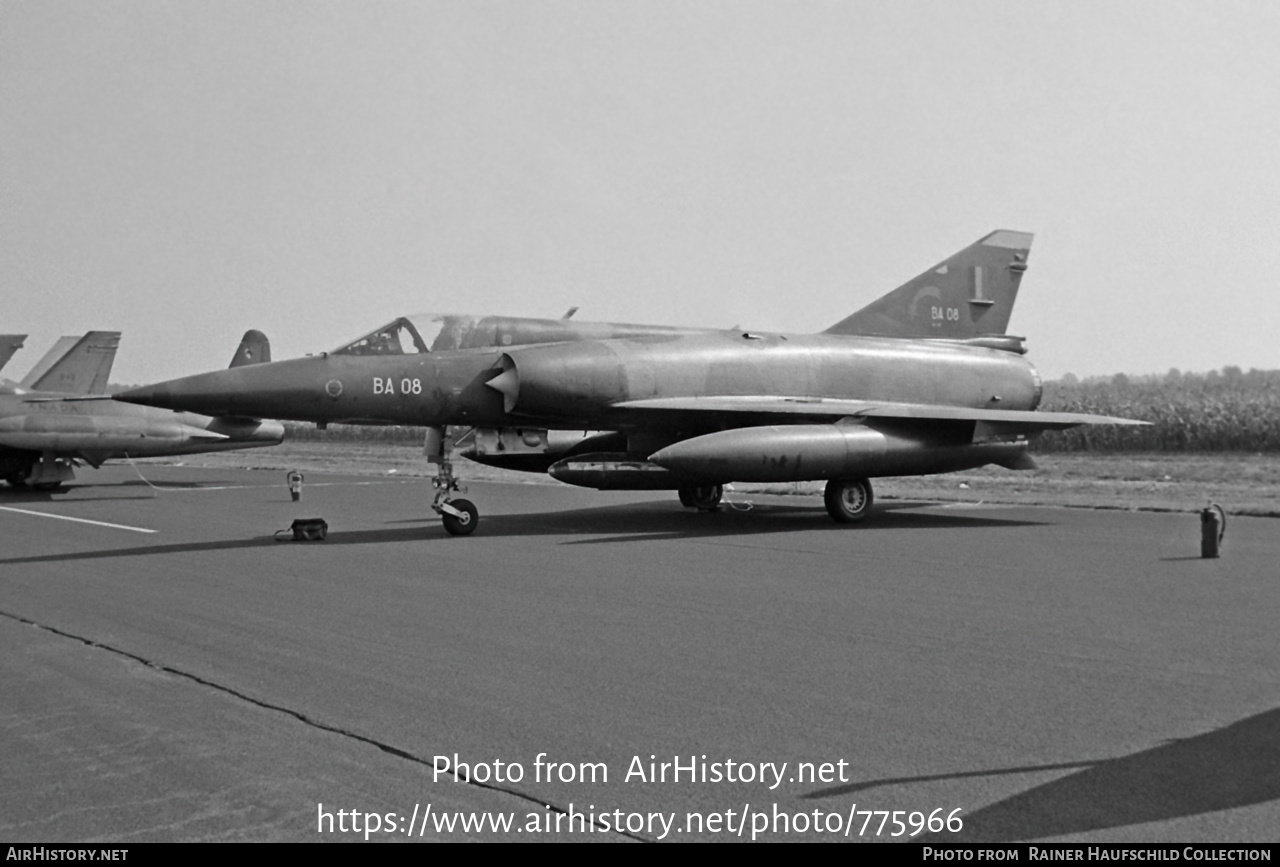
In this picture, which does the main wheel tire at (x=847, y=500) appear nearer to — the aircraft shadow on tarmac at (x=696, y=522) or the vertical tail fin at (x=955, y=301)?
the aircraft shadow on tarmac at (x=696, y=522)

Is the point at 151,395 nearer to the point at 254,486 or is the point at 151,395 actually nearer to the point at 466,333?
the point at 466,333

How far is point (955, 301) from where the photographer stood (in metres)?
19.9

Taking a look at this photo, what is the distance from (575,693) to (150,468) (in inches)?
1467

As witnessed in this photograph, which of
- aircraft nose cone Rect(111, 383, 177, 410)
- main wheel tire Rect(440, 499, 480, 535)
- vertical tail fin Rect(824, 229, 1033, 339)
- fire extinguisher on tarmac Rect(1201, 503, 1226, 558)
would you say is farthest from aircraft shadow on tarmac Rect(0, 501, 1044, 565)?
fire extinguisher on tarmac Rect(1201, 503, 1226, 558)

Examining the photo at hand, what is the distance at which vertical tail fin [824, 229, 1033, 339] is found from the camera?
1958 cm

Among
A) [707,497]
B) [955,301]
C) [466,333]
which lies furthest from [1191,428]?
[466,333]

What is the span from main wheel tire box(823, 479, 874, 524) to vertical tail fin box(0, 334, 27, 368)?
19.8 m

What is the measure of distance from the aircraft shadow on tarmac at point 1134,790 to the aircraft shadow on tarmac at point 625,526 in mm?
9350

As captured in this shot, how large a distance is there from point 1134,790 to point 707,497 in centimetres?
1408

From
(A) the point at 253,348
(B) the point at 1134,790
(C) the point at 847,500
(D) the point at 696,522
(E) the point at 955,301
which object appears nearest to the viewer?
(B) the point at 1134,790

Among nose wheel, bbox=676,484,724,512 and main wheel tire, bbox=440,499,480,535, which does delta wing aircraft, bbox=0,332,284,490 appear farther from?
main wheel tire, bbox=440,499,480,535

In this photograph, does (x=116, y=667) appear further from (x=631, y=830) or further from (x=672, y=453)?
(x=672, y=453)
